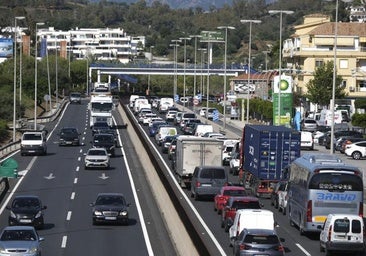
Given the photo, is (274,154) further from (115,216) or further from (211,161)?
(115,216)

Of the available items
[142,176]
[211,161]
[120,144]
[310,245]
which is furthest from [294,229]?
[120,144]

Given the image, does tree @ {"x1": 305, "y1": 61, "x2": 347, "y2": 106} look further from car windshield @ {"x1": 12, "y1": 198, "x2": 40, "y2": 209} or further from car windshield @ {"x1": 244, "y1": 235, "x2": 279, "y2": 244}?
car windshield @ {"x1": 244, "y1": 235, "x2": 279, "y2": 244}

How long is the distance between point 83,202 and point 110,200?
6018 millimetres

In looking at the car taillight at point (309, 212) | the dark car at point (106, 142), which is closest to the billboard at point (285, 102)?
the dark car at point (106, 142)

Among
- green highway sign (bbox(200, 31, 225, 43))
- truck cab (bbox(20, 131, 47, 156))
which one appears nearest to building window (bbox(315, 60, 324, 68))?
green highway sign (bbox(200, 31, 225, 43))

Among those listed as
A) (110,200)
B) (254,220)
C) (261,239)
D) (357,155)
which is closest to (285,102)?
(357,155)

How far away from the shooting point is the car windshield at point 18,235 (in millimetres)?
28969

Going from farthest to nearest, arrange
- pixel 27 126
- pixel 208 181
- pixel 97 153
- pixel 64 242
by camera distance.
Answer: pixel 27 126 → pixel 97 153 → pixel 208 181 → pixel 64 242

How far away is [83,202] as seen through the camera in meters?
43.9

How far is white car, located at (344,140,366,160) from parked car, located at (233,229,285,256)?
39.9 meters

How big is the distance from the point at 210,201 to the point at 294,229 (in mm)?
9181

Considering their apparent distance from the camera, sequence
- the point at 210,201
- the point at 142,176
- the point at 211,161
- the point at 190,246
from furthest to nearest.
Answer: the point at 142,176, the point at 211,161, the point at 210,201, the point at 190,246

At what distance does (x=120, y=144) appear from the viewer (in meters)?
75.4

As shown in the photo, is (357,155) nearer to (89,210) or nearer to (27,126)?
(89,210)
